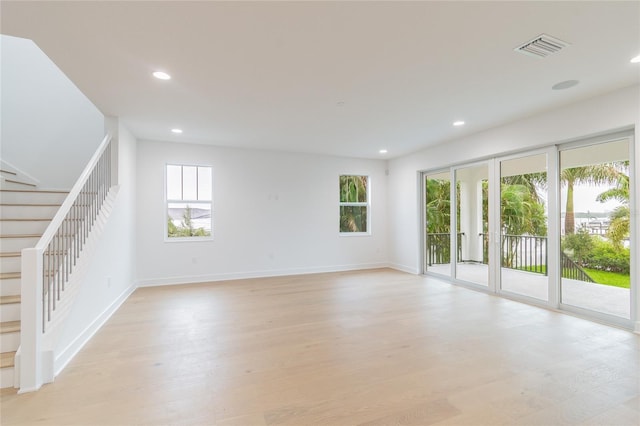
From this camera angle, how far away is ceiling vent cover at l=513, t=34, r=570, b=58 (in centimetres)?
232

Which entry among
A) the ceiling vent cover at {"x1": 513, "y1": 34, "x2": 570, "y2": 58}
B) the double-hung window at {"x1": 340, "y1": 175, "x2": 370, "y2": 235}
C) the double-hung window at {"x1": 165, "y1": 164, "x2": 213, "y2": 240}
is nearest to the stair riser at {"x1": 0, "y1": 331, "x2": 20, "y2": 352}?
the double-hung window at {"x1": 165, "y1": 164, "x2": 213, "y2": 240}

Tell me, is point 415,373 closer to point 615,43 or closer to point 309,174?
point 615,43

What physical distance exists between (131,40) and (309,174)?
448 centimetres

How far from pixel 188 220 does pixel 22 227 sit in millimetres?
2574

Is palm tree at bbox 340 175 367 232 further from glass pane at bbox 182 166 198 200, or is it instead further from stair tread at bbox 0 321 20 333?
stair tread at bbox 0 321 20 333

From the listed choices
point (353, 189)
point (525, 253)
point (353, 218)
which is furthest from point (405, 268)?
point (525, 253)

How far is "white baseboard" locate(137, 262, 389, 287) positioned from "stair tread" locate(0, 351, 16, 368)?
3.11 metres

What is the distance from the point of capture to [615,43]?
2398 mm

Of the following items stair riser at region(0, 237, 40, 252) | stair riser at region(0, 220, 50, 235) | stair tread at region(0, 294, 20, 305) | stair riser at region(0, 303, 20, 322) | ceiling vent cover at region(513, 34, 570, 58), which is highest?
ceiling vent cover at region(513, 34, 570, 58)

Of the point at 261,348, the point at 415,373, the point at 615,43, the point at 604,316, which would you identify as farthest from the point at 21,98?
the point at 604,316

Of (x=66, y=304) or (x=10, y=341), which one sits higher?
(x=66, y=304)

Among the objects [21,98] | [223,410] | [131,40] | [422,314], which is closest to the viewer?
[223,410]

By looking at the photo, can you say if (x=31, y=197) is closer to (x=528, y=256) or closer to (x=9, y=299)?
(x=9, y=299)

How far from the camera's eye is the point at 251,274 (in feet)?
19.9
